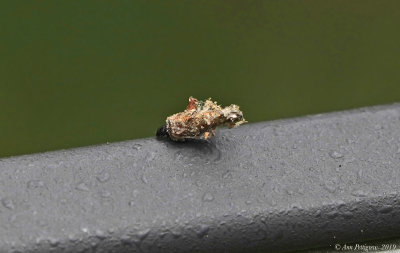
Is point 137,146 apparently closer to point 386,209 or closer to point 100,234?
point 100,234

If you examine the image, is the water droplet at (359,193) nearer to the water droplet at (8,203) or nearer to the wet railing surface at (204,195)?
the wet railing surface at (204,195)

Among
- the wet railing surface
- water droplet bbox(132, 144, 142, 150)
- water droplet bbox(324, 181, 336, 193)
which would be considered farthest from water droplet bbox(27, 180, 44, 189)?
water droplet bbox(324, 181, 336, 193)

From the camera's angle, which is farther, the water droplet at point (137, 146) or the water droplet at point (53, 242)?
the water droplet at point (137, 146)

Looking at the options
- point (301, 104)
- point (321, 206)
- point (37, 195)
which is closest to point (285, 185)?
point (321, 206)

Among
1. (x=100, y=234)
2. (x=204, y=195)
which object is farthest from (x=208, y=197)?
(x=100, y=234)

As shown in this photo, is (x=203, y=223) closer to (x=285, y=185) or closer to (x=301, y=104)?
(x=285, y=185)

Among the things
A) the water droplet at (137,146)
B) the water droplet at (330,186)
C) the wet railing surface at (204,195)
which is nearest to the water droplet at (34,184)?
the wet railing surface at (204,195)

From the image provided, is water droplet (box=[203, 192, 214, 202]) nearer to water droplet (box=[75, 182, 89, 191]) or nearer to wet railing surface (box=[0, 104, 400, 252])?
wet railing surface (box=[0, 104, 400, 252])
